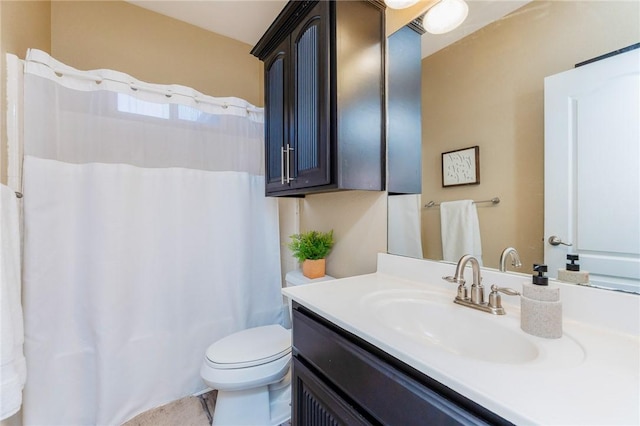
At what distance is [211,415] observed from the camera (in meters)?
1.43

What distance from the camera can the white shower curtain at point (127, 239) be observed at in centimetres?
124

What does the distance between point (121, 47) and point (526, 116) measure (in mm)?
2219

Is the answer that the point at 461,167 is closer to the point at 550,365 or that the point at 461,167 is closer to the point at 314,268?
the point at 550,365

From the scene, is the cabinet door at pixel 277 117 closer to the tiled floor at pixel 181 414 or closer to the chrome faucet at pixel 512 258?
the chrome faucet at pixel 512 258

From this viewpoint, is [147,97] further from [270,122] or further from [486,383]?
[486,383]

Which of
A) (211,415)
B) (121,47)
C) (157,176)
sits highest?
(121,47)

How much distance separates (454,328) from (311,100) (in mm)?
1044

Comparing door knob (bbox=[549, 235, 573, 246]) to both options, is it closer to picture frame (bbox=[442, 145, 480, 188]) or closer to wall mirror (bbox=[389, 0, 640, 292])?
wall mirror (bbox=[389, 0, 640, 292])

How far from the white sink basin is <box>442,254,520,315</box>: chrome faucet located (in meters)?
0.02

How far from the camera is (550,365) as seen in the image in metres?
0.50

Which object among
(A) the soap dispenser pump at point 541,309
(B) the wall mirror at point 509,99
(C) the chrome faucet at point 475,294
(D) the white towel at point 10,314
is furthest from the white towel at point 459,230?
(D) the white towel at point 10,314

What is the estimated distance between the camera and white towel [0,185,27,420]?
918mm

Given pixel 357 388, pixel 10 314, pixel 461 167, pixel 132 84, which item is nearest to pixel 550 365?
pixel 357 388

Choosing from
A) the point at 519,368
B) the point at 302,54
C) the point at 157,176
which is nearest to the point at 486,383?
the point at 519,368
